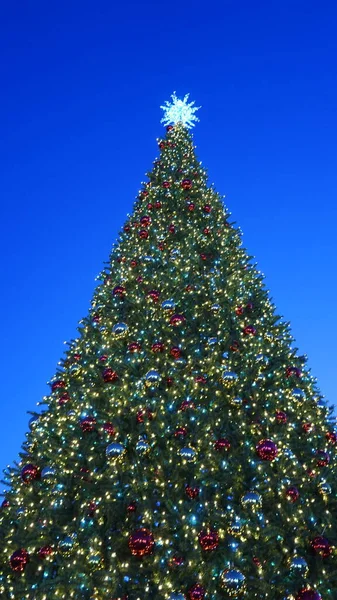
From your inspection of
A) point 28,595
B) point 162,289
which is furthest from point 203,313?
point 28,595

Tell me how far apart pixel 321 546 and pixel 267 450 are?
91 cm

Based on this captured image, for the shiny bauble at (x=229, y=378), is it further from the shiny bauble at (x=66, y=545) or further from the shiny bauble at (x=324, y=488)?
the shiny bauble at (x=66, y=545)

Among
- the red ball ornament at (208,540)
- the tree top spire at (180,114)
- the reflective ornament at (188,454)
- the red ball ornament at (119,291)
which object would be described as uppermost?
the tree top spire at (180,114)

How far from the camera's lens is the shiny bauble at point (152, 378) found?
4.79 m

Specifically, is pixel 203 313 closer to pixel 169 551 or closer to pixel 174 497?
pixel 174 497

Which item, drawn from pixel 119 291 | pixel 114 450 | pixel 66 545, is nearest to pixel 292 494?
pixel 114 450

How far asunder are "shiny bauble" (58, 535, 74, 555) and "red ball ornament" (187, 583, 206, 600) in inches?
40.8

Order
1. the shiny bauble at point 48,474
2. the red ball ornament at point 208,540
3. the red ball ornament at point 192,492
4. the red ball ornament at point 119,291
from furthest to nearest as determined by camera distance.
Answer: the red ball ornament at point 119,291 < the shiny bauble at point 48,474 < the red ball ornament at point 192,492 < the red ball ornament at point 208,540

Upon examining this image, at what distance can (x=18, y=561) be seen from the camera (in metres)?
3.76

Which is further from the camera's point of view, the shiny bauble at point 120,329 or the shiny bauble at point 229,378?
the shiny bauble at point 120,329

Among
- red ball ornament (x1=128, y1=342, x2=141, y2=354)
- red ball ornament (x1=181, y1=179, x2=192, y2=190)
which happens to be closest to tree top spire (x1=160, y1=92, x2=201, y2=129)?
red ball ornament (x1=181, y1=179, x2=192, y2=190)

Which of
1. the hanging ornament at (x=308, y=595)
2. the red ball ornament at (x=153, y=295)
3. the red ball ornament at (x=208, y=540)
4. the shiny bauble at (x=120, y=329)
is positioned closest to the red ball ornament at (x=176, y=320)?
the red ball ornament at (x=153, y=295)

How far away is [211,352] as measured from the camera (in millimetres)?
5465

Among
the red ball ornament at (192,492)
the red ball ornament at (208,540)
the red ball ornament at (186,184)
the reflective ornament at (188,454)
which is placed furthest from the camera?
the red ball ornament at (186,184)
